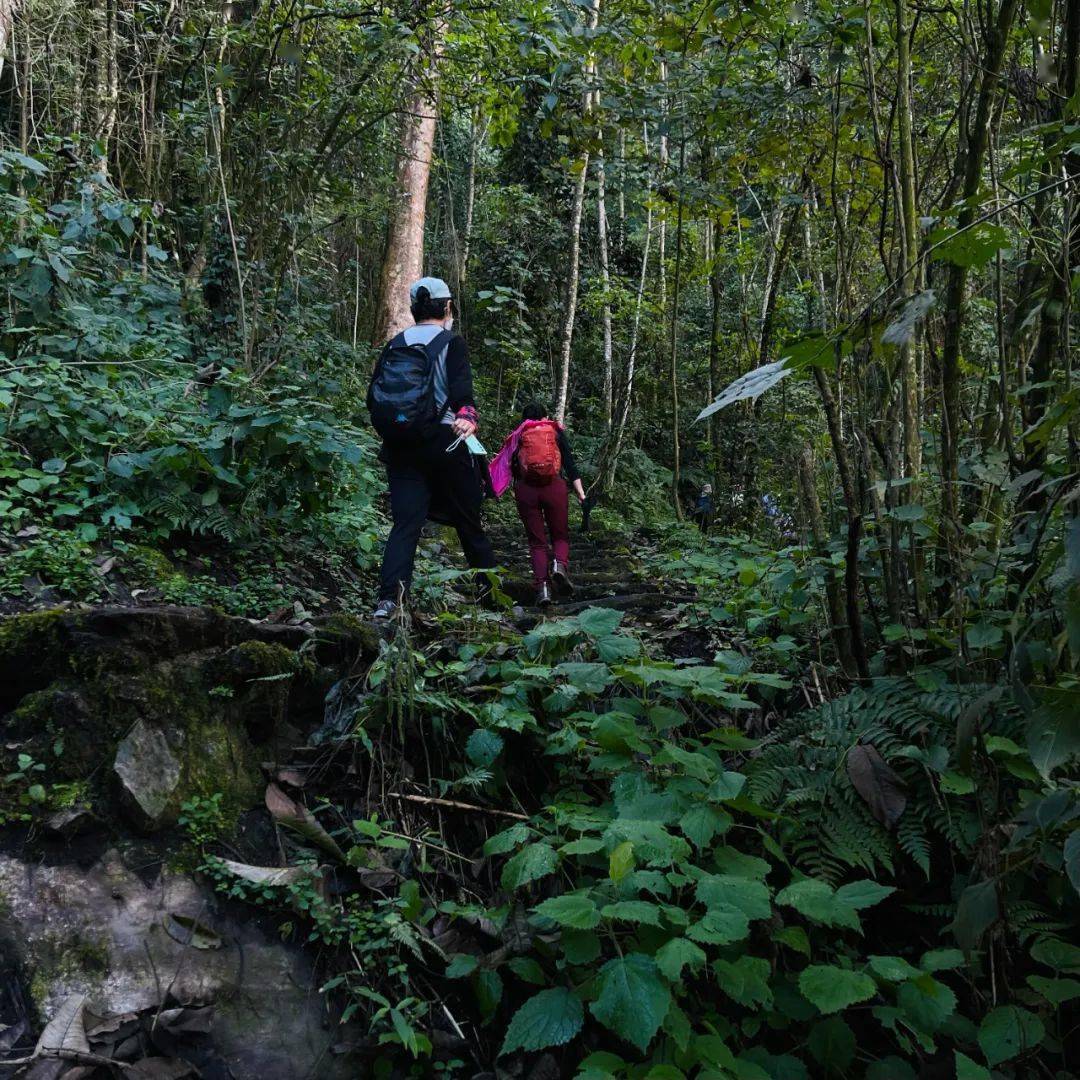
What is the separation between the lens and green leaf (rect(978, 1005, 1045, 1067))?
227 cm

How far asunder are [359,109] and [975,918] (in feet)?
28.0

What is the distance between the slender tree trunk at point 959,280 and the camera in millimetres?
2877

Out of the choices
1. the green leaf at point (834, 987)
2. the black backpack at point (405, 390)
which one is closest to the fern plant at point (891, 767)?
the green leaf at point (834, 987)

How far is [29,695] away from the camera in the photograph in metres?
2.86

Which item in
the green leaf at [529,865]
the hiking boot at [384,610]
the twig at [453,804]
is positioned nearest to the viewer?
the green leaf at [529,865]

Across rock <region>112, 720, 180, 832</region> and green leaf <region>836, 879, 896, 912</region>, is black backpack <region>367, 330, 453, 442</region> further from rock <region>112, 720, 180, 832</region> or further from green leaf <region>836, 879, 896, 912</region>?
green leaf <region>836, 879, 896, 912</region>

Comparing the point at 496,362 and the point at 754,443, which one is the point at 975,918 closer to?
the point at 754,443

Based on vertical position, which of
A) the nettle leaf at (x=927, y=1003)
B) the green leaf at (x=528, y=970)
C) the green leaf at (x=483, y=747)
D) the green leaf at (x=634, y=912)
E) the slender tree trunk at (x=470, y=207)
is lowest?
the green leaf at (x=528, y=970)

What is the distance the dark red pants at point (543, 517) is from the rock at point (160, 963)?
4133 millimetres

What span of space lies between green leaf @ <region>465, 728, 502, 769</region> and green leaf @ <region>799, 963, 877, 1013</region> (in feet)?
4.04

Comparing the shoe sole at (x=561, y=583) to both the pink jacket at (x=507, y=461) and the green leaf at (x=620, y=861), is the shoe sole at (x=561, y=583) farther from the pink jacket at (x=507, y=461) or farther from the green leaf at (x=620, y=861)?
the green leaf at (x=620, y=861)

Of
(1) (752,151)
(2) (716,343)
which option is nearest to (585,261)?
(2) (716,343)

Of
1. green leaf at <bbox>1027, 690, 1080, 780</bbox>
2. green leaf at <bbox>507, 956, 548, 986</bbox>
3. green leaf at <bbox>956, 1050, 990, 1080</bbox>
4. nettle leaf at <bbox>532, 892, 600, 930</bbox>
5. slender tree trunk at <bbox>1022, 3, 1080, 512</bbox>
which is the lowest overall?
green leaf at <bbox>507, 956, 548, 986</bbox>

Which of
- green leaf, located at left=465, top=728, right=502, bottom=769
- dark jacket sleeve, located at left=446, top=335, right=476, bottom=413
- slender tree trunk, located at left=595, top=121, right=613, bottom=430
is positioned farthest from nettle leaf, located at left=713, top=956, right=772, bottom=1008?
slender tree trunk, located at left=595, top=121, right=613, bottom=430
